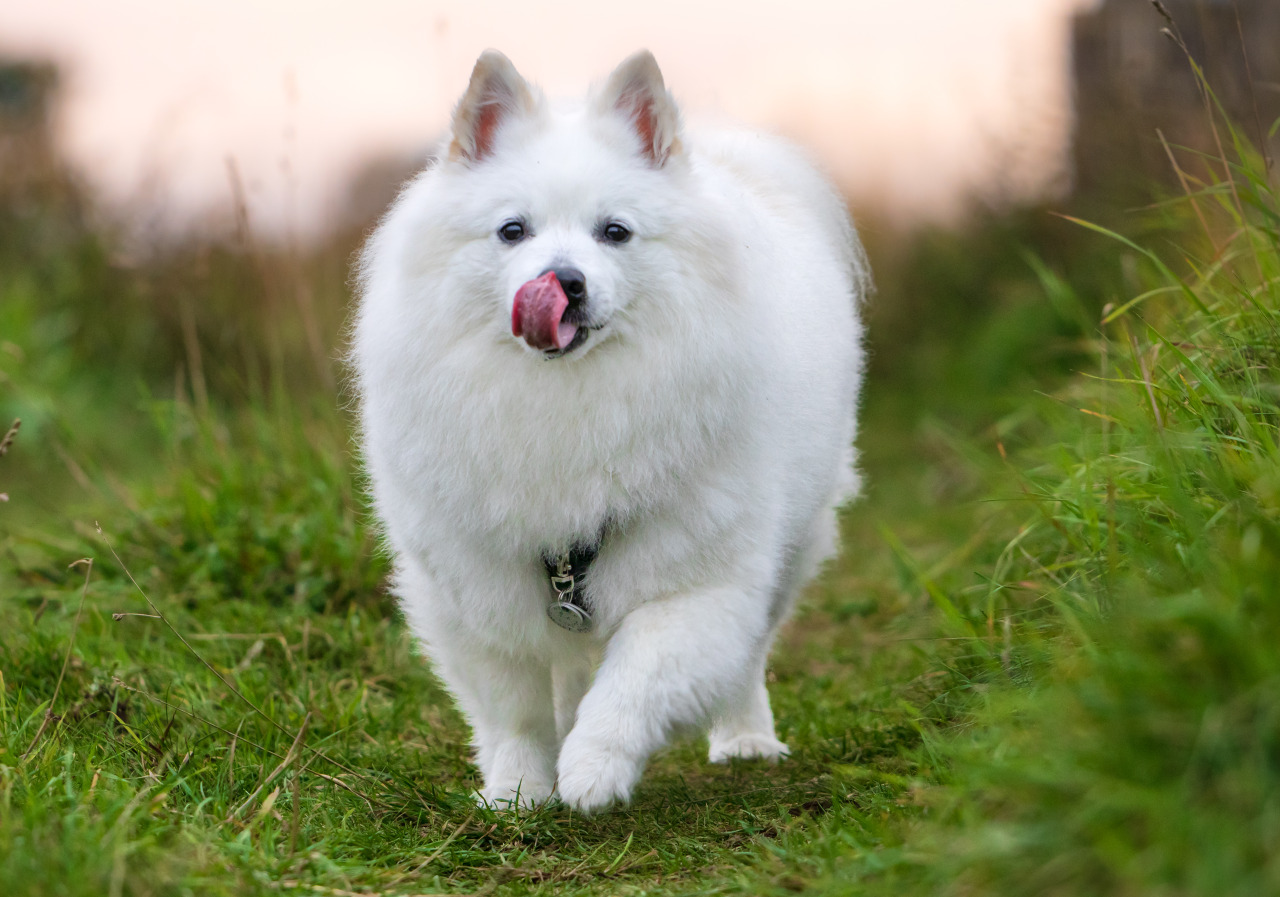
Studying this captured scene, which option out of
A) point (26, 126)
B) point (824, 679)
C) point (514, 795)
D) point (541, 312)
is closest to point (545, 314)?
point (541, 312)

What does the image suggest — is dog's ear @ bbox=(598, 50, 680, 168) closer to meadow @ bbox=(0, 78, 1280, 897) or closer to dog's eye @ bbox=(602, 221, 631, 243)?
dog's eye @ bbox=(602, 221, 631, 243)

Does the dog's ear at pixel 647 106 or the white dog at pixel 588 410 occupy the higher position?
the dog's ear at pixel 647 106

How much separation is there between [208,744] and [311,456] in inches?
89.6

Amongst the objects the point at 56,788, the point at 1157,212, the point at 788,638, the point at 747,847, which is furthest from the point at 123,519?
the point at 1157,212

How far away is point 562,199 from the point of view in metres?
3.05

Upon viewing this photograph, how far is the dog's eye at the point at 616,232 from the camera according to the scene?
122 inches

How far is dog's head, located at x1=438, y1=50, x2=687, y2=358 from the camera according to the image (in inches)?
115

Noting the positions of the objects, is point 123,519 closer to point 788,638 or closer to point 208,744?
point 208,744

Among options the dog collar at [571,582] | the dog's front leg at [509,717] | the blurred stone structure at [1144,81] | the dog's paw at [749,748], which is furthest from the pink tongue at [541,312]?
the blurred stone structure at [1144,81]

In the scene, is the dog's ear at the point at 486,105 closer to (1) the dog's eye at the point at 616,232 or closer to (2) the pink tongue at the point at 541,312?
(1) the dog's eye at the point at 616,232

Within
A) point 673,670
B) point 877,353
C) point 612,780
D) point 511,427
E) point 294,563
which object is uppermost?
point 511,427

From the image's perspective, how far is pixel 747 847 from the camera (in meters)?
2.93

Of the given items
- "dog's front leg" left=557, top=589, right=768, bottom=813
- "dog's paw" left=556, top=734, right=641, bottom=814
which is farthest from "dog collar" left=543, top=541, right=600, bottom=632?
"dog's paw" left=556, top=734, right=641, bottom=814

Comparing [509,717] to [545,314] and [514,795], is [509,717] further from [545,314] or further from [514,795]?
[545,314]
